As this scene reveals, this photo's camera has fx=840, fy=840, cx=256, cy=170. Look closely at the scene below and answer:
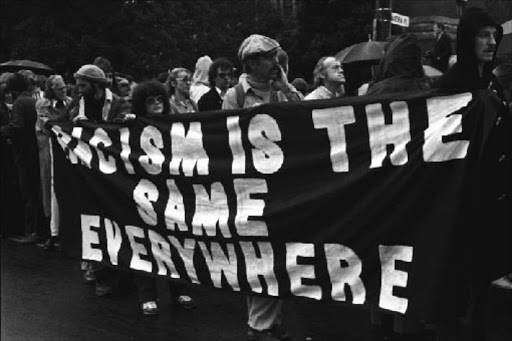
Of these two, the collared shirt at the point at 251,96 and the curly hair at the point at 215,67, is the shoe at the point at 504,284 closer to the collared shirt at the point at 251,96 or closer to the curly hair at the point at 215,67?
the collared shirt at the point at 251,96

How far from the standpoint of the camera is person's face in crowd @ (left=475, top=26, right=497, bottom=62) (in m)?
4.46

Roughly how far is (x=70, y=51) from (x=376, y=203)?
108 feet

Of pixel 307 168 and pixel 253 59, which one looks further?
pixel 253 59

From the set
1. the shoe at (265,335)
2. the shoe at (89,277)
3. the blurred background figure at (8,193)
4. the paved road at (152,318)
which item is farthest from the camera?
the blurred background figure at (8,193)

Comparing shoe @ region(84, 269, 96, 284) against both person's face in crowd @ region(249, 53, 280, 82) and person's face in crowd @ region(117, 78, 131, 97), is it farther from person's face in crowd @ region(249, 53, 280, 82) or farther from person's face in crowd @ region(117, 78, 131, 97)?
person's face in crowd @ region(117, 78, 131, 97)

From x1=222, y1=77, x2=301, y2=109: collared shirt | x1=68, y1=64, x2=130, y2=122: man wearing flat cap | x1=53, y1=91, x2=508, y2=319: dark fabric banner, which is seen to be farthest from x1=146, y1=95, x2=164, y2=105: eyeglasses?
x1=222, y1=77, x2=301, y2=109: collared shirt

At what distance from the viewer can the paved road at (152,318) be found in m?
5.64

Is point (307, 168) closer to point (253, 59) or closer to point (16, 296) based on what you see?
point (253, 59)

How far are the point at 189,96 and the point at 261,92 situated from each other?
3323 mm

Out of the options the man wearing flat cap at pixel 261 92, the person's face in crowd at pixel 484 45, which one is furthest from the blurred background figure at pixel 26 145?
the person's face in crowd at pixel 484 45

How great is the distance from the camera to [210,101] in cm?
803

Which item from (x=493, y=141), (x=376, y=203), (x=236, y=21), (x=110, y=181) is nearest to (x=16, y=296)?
(x=110, y=181)

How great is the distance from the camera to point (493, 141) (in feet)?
13.5

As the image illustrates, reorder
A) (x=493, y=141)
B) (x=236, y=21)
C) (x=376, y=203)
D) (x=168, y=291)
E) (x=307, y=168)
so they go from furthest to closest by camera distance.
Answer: (x=236, y=21), (x=168, y=291), (x=307, y=168), (x=376, y=203), (x=493, y=141)
